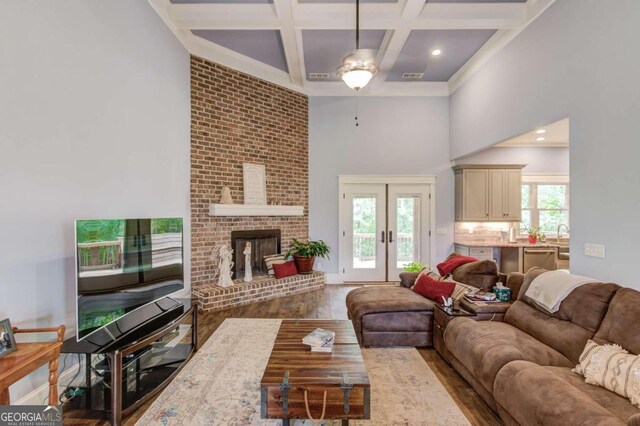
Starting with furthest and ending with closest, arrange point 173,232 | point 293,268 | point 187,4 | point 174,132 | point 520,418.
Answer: point 293,268 → point 174,132 → point 187,4 → point 173,232 → point 520,418

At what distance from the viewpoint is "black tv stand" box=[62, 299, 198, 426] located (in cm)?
214

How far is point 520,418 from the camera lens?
1.82m

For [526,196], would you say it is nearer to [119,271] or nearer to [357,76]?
[357,76]

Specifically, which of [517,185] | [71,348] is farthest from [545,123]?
[71,348]

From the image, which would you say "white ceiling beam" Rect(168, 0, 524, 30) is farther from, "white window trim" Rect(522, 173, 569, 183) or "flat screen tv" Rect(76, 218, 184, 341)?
"white window trim" Rect(522, 173, 569, 183)

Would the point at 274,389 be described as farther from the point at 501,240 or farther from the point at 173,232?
the point at 501,240

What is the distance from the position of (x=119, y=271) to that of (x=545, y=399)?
9.91 ft

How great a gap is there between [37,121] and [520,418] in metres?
3.70

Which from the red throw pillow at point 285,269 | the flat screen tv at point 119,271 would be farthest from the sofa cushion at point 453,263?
the flat screen tv at point 119,271

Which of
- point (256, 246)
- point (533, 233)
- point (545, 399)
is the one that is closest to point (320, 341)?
point (545, 399)

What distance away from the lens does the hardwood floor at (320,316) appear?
2.25 meters

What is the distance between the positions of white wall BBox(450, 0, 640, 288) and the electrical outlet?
0.14 ft

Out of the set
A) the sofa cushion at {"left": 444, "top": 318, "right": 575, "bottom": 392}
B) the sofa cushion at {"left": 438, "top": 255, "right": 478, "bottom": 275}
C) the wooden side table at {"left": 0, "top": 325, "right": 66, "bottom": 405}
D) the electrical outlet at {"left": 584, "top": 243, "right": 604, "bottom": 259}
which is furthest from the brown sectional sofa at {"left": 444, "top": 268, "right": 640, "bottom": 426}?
the wooden side table at {"left": 0, "top": 325, "right": 66, "bottom": 405}

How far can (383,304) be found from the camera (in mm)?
3404
